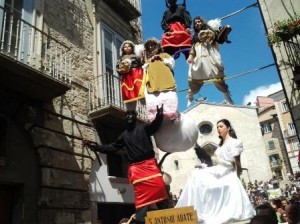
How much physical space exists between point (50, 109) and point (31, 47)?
4.43ft

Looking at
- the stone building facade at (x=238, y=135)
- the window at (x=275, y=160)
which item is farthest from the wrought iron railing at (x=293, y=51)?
the window at (x=275, y=160)

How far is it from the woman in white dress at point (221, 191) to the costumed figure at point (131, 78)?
1549 mm

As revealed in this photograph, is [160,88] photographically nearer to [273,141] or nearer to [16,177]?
[16,177]

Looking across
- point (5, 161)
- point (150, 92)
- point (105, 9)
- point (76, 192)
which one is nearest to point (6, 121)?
point (5, 161)

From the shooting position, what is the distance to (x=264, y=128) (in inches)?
1855

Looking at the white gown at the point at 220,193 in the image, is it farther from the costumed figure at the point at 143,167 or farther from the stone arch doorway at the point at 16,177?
the stone arch doorway at the point at 16,177

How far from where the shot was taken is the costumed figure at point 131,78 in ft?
17.2

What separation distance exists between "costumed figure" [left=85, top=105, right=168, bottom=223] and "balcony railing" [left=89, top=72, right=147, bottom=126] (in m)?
3.73

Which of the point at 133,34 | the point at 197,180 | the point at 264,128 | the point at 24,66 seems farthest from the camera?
the point at 264,128

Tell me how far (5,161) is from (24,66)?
1687 millimetres

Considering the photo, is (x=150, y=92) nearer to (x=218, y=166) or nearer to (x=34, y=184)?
(x=218, y=166)

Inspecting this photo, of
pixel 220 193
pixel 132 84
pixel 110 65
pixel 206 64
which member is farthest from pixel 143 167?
pixel 110 65

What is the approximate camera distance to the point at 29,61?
6.54m

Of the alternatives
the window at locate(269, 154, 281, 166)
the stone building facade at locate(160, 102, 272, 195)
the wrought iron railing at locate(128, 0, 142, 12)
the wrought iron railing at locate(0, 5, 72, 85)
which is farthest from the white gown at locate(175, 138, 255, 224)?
the window at locate(269, 154, 281, 166)
